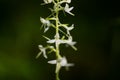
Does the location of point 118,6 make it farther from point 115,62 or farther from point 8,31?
point 8,31

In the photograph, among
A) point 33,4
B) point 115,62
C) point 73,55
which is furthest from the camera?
point 33,4

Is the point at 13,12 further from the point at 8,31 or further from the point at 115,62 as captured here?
the point at 115,62

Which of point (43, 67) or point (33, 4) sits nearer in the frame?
point (43, 67)

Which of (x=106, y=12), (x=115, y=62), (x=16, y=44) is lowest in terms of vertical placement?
(x=115, y=62)

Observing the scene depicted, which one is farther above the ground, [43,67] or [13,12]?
[13,12]

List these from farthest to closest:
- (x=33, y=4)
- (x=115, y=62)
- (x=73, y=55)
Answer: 1. (x=33, y=4)
2. (x=73, y=55)
3. (x=115, y=62)

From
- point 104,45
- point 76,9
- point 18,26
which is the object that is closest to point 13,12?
point 18,26

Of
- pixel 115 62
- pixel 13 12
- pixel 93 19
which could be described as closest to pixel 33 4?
pixel 13 12
